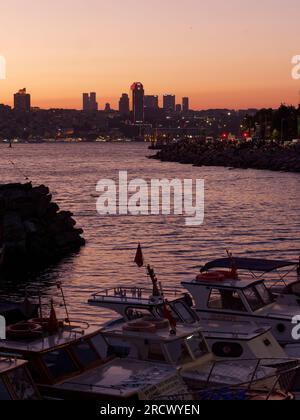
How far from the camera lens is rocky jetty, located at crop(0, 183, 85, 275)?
3875cm

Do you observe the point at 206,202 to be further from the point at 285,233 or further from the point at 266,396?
the point at 266,396

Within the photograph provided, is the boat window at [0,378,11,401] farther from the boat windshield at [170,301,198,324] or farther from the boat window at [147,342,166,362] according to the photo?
the boat windshield at [170,301,198,324]

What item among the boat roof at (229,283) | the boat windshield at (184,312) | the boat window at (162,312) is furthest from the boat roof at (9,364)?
the boat roof at (229,283)

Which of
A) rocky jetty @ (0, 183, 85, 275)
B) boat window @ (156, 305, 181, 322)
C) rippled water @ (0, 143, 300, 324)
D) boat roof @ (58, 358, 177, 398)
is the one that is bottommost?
rippled water @ (0, 143, 300, 324)

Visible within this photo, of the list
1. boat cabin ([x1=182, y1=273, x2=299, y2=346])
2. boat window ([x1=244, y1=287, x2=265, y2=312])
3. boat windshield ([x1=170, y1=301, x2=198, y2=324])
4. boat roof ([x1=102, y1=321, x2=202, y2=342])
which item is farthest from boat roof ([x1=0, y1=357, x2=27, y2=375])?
boat window ([x1=244, y1=287, x2=265, y2=312])

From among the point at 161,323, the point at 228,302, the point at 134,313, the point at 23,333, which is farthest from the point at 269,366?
the point at 23,333

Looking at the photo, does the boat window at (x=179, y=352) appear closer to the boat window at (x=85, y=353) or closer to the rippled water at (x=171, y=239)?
the boat window at (x=85, y=353)

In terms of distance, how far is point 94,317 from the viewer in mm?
26562

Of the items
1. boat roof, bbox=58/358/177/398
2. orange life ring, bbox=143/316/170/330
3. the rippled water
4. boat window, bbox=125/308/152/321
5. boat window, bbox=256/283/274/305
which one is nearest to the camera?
boat roof, bbox=58/358/177/398

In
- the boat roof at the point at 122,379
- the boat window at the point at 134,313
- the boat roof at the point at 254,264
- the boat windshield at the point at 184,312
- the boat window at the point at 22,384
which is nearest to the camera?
the boat window at the point at 22,384

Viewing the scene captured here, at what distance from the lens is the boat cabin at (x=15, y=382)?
11.4 meters

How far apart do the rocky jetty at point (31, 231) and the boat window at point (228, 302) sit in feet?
60.4

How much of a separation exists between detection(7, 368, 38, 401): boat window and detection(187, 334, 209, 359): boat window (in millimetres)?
3931
